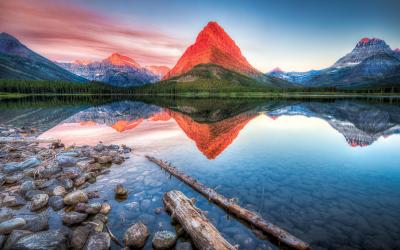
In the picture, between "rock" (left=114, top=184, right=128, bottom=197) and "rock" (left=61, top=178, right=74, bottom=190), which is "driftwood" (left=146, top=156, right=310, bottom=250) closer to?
"rock" (left=114, top=184, right=128, bottom=197)

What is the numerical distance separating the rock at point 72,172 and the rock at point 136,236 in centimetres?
833

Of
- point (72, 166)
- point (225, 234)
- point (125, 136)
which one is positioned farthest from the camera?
point (125, 136)

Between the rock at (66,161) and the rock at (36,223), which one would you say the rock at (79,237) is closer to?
the rock at (36,223)

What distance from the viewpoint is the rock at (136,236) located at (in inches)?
327

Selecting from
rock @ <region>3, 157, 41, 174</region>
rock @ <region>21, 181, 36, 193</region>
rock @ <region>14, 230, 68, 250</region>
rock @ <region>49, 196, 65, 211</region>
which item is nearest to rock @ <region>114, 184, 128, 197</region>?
rock @ <region>49, 196, 65, 211</region>

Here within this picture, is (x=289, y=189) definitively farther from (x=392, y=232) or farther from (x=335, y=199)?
(x=392, y=232)

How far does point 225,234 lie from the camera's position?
29.7ft

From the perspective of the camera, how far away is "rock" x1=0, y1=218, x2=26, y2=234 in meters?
8.37

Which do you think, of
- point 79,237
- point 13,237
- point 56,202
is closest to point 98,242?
point 79,237

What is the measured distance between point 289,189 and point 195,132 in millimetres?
20985

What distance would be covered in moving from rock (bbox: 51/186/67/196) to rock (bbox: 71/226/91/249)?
4698 mm

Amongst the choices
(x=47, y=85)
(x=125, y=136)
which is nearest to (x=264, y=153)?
(x=125, y=136)

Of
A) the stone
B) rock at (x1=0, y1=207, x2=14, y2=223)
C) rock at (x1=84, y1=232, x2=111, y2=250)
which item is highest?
the stone

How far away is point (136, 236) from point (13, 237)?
4367mm
